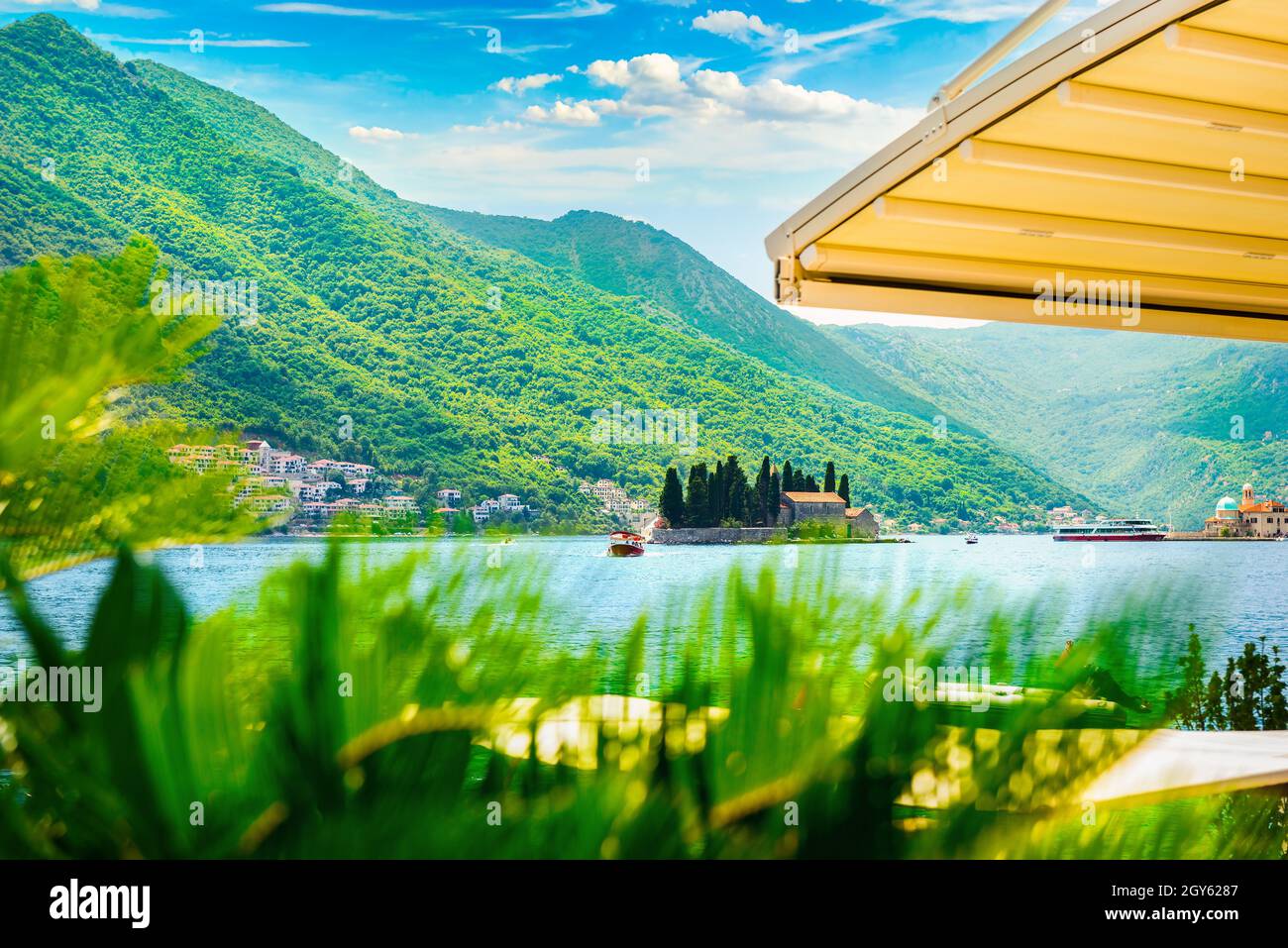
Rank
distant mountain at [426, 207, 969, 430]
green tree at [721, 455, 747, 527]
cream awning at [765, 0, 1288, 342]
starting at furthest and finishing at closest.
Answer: distant mountain at [426, 207, 969, 430] < green tree at [721, 455, 747, 527] < cream awning at [765, 0, 1288, 342]

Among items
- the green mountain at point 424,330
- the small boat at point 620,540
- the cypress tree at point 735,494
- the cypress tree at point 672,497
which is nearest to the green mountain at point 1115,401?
the green mountain at point 424,330

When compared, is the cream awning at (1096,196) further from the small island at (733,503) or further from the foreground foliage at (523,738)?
the small island at (733,503)

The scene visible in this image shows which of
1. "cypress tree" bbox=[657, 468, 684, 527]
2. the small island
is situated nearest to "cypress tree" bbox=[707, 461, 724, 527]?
the small island

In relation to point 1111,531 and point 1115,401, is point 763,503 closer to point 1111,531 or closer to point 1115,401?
point 1111,531

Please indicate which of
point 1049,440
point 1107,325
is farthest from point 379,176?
point 1107,325

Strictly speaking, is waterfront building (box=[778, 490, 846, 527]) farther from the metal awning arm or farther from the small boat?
the metal awning arm

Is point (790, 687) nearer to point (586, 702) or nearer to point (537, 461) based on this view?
point (586, 702)

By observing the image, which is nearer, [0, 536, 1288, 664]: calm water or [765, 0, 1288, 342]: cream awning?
[0, 536, 1288, 664]: calm water
